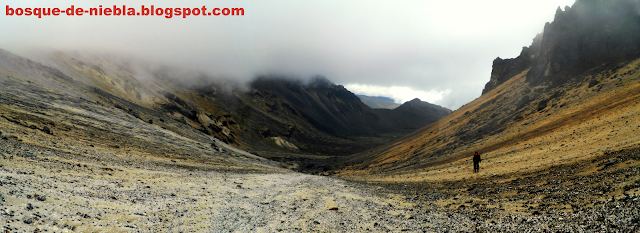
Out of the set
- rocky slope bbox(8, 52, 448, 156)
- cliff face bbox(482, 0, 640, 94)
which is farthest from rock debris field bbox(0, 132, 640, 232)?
cliff face bbox(482, 0, 640, 94)

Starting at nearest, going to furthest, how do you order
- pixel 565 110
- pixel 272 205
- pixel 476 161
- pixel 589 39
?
pixel 272 205 < pixel 476 161 < pixel 565 110 < pixel 589 39

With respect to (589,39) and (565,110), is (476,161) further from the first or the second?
(589,39)

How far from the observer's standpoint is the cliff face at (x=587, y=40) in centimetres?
4372

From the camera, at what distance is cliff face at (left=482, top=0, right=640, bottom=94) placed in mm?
43719

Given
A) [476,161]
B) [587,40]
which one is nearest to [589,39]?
[587,40]

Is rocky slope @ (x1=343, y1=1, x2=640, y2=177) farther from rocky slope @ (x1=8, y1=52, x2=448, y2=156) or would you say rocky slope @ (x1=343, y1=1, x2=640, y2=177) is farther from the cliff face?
rocky slope @ (x1=8, y1=52, x2=448, y2=156)

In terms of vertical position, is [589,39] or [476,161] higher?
[589,39]

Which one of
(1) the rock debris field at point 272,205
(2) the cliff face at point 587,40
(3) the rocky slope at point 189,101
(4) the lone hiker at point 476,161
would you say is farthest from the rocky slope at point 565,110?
(3) the rocky slope at point 189,101

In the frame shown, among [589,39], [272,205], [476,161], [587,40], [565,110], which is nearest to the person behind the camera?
[272,205]

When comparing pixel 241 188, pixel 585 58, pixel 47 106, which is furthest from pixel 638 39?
pixel 47 106

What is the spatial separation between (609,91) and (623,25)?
77.3 ft

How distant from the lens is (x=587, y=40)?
50.0 meters

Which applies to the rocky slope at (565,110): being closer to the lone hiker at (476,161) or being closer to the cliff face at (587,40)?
the cliff face at (587,40)

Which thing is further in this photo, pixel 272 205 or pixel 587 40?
pixel 587 40
